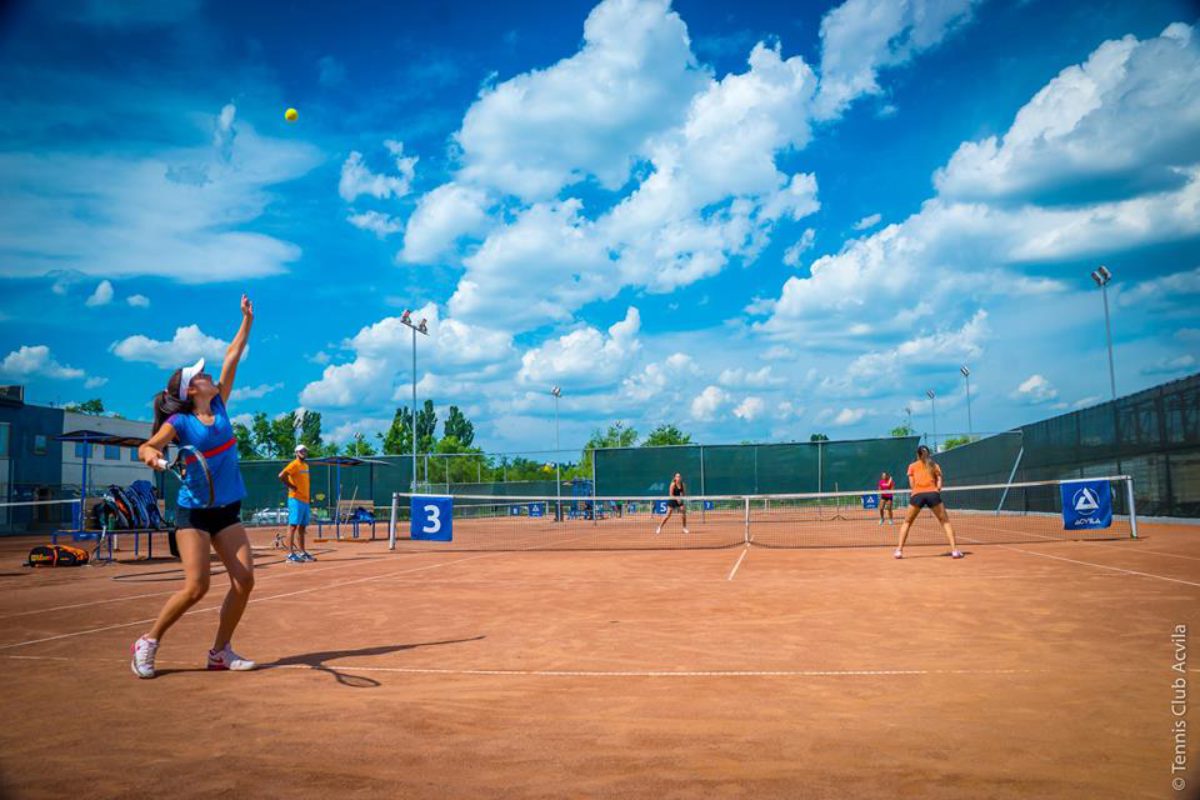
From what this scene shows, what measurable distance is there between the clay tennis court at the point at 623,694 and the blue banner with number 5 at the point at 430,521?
7920 mm

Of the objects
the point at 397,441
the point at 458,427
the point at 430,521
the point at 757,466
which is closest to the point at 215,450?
the point at 430,521

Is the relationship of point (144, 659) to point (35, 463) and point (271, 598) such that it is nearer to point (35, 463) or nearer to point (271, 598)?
point (271, 598)

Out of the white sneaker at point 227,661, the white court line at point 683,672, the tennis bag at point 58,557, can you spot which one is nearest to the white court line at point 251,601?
the white sneaker at point 227,661

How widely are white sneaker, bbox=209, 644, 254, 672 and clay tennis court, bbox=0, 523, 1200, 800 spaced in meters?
0.15

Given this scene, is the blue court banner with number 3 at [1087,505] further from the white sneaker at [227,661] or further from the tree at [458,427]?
the tree at [458,427]

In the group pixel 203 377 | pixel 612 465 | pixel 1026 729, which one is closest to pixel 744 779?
pixel 1026 729

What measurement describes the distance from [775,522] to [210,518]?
74.4 ft

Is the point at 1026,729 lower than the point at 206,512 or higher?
lower

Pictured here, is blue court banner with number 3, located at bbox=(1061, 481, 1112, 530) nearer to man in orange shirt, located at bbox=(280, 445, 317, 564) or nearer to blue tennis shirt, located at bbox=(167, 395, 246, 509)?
man in orange shirt, located at bbox=(280, 445, 317, 564)

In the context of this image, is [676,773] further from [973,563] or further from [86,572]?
[86,572]

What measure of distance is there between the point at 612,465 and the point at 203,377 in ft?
98.1

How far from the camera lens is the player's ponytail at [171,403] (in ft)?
17.3

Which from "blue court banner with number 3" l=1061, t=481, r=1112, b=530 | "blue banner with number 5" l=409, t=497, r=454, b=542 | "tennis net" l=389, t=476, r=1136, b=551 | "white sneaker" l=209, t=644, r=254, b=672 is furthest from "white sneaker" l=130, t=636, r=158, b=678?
"blue court banner with number 3" l=1061, t=481, r=1112, b=530

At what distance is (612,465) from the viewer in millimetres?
34969
